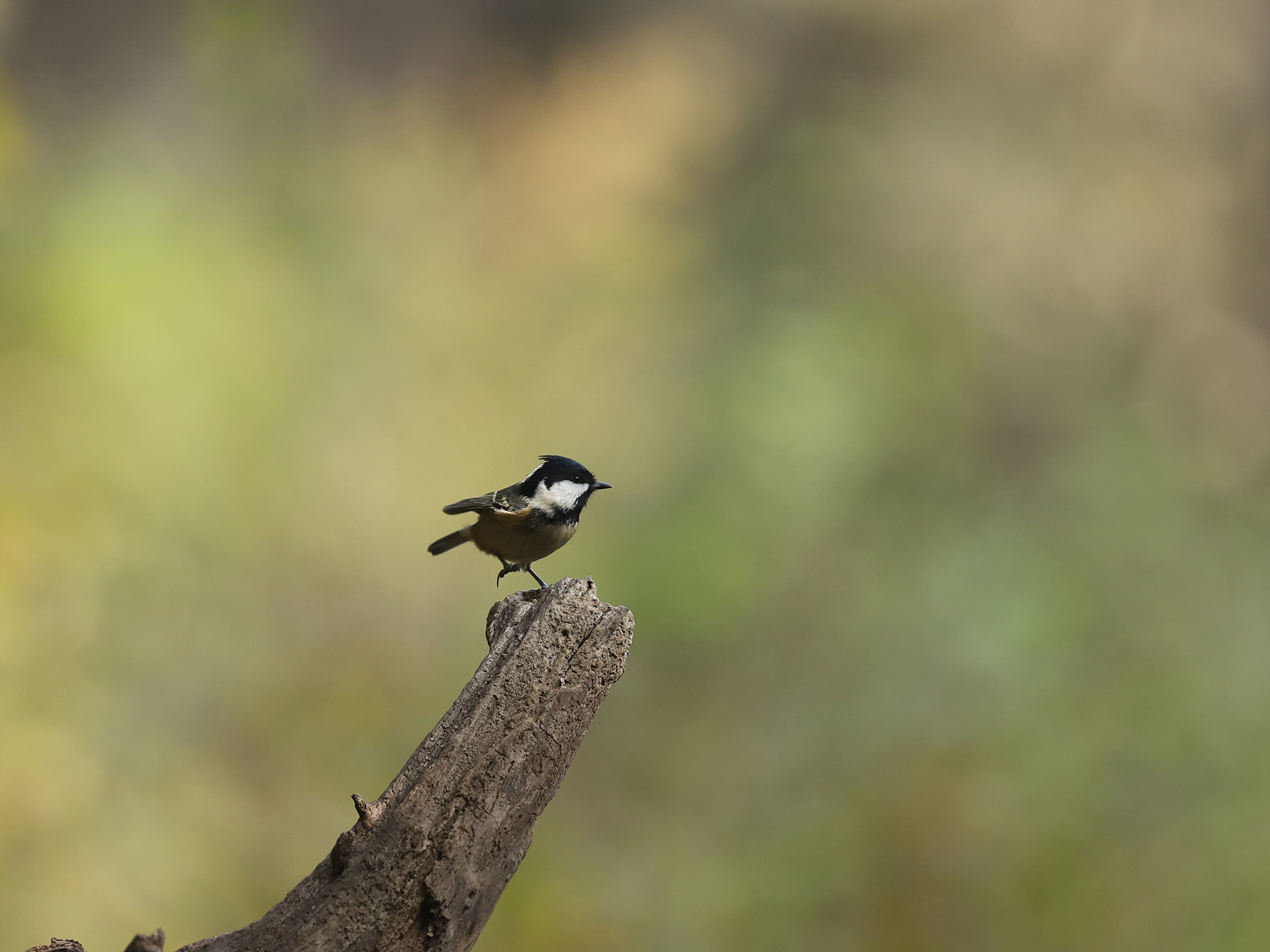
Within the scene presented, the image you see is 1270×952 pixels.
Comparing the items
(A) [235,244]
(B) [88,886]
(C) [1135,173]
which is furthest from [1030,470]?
(B) [88,886]

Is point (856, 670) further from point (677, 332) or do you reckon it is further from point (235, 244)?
point (235, 244)

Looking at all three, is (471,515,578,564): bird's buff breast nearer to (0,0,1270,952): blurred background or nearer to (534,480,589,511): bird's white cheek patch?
(534,480,589,511): bird's white cheek patch

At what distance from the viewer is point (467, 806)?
199 centimetres

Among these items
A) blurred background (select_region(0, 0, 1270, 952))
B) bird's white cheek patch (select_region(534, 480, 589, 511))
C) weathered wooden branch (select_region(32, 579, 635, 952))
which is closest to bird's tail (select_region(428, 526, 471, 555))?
bird's white cheek patch (select_region(534, 480, 589, 511))

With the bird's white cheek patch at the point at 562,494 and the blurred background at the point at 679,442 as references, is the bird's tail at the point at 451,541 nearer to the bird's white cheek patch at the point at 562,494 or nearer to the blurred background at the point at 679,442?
the bird's white cheek patch at the point at 562,494

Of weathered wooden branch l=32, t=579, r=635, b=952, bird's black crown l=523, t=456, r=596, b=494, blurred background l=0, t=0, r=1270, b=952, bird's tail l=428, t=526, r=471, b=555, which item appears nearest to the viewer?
weathered wooden branch l=32, t=579, r=635, b=952

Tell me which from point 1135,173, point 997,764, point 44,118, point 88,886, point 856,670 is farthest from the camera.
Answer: point 1135,173

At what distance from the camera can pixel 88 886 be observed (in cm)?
503

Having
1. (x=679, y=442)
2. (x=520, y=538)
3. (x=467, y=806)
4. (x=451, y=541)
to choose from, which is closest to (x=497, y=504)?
(x=520, y=538)

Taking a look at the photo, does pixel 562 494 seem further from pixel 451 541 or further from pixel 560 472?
pixel 451 541

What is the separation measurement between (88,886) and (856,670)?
4.15 metres

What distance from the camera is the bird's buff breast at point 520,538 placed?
9.93ft

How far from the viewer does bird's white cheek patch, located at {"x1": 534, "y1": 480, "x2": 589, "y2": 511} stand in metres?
3.00

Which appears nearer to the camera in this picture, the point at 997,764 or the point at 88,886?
the point at 88,886
